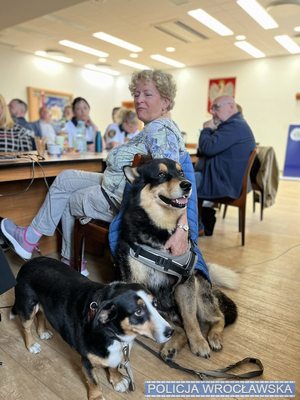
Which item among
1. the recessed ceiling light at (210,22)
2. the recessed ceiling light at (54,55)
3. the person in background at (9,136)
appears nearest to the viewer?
the person in background at (9,136)

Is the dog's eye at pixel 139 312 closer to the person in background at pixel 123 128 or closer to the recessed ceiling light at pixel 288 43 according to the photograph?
the person in background at pixel 123 128

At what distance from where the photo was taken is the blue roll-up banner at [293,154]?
7.89 m

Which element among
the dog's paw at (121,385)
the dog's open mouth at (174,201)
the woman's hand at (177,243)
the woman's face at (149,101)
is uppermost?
the woman's face at (149,101)

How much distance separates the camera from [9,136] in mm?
2533

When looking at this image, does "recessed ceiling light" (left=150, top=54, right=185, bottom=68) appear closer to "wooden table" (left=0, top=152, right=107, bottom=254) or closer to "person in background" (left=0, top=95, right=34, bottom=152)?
"person in background" (left=0, top=95, right=34, bottom=152)

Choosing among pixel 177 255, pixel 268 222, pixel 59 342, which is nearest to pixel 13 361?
pixel 59 342

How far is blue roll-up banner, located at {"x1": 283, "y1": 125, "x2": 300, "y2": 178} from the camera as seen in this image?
7.89 m

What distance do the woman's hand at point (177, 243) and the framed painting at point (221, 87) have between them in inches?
337

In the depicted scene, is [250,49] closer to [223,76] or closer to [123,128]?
[223,76]

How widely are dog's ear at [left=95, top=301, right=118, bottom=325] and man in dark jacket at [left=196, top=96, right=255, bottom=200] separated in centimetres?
199

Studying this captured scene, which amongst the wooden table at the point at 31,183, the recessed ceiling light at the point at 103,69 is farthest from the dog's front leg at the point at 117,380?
the recessed ceiling light at the point at 103,69

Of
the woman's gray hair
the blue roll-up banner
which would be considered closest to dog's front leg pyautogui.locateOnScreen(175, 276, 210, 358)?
the woman's gray hair

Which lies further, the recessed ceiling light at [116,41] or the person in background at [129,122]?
the recessed ceiling light at [116,41]

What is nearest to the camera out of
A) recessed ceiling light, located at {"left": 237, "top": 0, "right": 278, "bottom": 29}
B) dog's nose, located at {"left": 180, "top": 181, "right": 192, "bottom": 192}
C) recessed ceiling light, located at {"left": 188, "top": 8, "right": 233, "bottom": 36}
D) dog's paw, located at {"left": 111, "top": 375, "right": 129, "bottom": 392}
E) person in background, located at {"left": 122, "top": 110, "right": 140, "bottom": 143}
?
dog's paw, located at {"left": 111, "top": 375, "right": 129, "bottom": 392}
